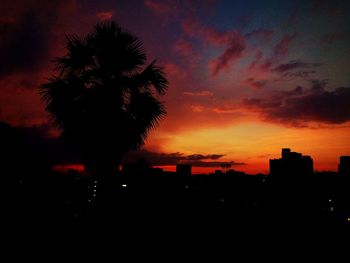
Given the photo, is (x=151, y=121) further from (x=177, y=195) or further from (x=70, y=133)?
(x=177, y=195)

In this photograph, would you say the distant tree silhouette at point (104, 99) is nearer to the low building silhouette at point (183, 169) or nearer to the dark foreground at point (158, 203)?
the dark foreground at point (158, 203)

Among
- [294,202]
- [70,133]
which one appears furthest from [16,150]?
[294,202]

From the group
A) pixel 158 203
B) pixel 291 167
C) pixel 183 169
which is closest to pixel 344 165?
pixel 291 167

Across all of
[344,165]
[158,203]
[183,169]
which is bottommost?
[158,203]

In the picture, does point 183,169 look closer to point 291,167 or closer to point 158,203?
point 291,167

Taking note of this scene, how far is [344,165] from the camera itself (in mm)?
27281

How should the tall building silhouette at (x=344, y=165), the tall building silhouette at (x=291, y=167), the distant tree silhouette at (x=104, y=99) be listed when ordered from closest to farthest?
the distant tree silhouette at (x=104, y=99) < the tall building silhouette at (x=291, y=167) < the tall building silhouette at (x=344, y=165)

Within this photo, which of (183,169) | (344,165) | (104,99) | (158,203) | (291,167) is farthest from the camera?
(183,169)

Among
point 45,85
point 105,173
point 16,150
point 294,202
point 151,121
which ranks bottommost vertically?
point 294,202

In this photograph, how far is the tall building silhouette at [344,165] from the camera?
2703 cm

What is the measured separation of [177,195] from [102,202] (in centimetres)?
644

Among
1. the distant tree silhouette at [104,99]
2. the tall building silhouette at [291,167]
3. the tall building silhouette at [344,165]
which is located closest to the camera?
the distant tree silhouette at [104,99]

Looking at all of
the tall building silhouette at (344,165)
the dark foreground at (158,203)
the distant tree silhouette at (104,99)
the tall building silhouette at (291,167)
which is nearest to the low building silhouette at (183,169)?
the tall building silhouette at (291,167)

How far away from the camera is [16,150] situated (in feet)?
36.3
